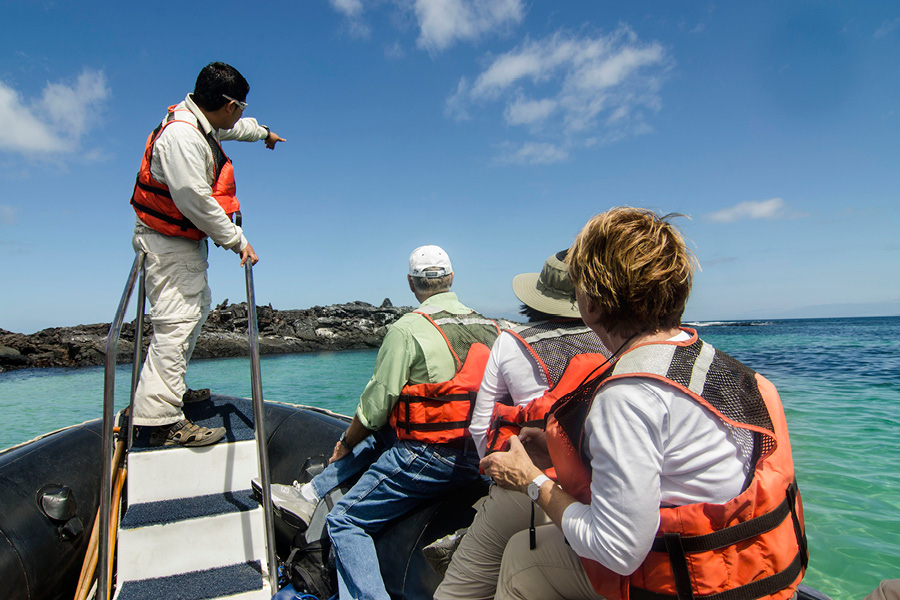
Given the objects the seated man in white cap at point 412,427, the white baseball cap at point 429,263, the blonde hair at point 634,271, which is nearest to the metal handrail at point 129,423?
the seated man in white cap at point 412,427

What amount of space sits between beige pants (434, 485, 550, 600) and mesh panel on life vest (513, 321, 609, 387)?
484mm

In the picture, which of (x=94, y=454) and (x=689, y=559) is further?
(x=94, y=454)

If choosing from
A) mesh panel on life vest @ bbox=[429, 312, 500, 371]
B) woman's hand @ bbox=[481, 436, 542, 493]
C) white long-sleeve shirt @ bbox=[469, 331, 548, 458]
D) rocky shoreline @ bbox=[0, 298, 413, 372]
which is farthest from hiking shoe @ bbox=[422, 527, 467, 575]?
rocky shoreline @ bbox=[0, 298, 413, 372]

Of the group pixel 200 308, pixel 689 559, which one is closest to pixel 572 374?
pixel 689 559

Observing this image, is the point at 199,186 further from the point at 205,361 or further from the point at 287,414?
the point at 205,361

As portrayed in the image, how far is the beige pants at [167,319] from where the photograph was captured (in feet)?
8.73

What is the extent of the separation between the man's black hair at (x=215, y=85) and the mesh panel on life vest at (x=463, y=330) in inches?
66.1

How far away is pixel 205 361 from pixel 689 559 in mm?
29337

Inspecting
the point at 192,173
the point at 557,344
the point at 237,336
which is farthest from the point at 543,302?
the point at 237,336

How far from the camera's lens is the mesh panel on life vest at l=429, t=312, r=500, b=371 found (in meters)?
2.30

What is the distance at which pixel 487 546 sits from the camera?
1678 mm

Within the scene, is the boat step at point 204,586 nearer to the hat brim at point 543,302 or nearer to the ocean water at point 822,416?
the hat brim at point 543,302

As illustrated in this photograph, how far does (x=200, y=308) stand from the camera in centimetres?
289

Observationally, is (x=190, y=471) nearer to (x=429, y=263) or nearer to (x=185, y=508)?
(x=185, y=508)
